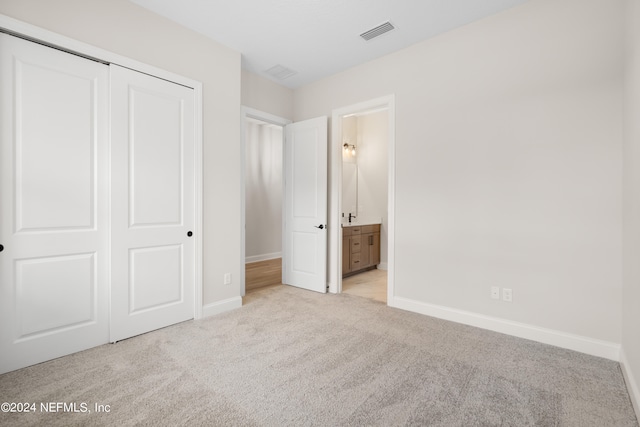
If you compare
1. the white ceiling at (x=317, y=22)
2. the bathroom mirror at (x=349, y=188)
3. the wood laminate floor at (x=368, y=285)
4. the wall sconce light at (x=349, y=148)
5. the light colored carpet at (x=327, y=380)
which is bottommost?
the light colored carpet at (x=327, y=380)

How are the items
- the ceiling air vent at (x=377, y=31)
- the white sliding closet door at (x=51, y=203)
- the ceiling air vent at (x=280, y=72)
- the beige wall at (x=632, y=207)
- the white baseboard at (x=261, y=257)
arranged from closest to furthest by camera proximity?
the beige wall at (x=632, y=207) < the white sliding closet door at (x=51, y=203) < the ceiling air vent at (x=377, y=31) < the ceiling air vent at (x=280, y=72) < the white baseboard at (x=261, y=257)

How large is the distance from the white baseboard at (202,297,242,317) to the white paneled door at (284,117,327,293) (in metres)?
1.10

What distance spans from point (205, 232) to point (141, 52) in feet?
5.84

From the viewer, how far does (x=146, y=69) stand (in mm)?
2711

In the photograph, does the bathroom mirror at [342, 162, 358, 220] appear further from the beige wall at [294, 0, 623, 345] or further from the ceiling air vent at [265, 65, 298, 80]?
the beige wall at [294, 0, 623, 345]

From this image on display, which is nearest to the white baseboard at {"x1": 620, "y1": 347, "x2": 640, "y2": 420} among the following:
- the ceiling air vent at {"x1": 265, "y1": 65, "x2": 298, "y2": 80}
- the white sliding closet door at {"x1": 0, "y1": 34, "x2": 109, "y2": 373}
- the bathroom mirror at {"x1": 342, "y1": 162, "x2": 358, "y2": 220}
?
the white sliding closet door at {"x1": 0, "y1": 34, "x2": 109, "y2": 373}

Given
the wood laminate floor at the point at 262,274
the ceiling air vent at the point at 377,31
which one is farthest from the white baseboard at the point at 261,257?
the ceiling air vent at the point at 377,31

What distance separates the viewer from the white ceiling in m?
2.65

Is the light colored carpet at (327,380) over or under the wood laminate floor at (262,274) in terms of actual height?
under

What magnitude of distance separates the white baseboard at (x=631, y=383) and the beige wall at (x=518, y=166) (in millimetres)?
221

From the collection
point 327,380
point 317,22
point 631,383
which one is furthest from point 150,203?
point 631,383

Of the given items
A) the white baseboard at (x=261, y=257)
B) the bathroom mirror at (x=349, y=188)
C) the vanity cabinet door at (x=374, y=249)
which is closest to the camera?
the vanity cabinet door at (x=374, y=249)

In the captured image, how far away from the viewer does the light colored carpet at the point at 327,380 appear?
1.65 metres

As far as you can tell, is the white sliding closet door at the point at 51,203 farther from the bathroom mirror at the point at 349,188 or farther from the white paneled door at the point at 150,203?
the bathroom mirror at the point at 349,188
